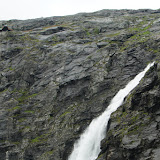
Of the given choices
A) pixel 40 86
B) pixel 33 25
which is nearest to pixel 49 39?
pixel 40 86

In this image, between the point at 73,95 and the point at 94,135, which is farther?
the point at 73,95

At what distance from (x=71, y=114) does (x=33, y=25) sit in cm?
7350

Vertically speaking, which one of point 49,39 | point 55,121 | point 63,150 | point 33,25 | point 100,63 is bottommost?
point 63,150

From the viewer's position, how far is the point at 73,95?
49719mm

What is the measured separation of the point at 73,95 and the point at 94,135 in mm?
13578

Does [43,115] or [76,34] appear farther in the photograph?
[76,34]

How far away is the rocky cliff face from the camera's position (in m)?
29.7

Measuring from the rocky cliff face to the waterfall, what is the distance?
1.55 meters

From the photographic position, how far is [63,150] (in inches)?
1625

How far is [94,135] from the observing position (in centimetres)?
3872

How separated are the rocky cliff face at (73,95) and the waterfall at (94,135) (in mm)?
1552

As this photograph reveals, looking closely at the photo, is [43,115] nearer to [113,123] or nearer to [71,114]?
[71,114]

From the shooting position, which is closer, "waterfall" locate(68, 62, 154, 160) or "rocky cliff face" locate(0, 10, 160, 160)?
"rocky cliff face" locate(0, 10, 160, 160)

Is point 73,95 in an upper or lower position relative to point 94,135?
upper
